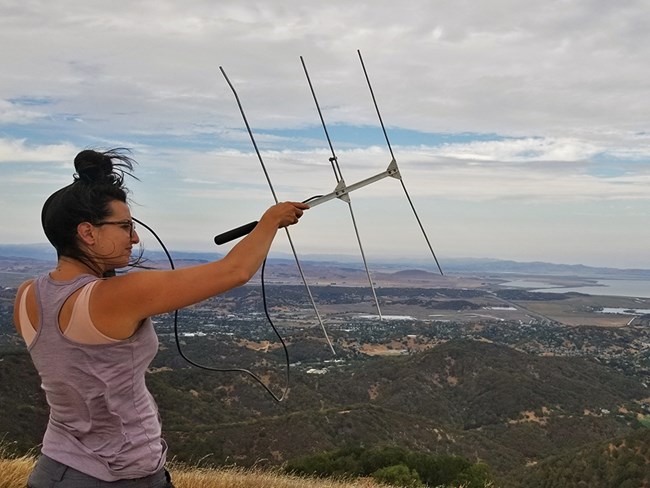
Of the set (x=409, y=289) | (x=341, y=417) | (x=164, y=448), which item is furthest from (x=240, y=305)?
(x=164, y=448)

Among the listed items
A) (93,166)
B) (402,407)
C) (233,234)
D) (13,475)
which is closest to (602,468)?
(402,407)

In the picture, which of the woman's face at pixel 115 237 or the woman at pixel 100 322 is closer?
the woman at pixel 100 322

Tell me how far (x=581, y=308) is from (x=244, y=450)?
147 metres

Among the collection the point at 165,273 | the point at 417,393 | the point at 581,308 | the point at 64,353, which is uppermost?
the point at 165,273

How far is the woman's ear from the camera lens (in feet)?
5.85

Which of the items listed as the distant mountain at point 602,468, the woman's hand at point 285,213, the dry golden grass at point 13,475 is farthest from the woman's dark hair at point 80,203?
the distant mountain at point 602,468

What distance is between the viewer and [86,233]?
179 cm

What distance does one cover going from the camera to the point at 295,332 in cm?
8138

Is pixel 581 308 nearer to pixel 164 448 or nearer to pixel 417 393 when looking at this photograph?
pixel 417 393

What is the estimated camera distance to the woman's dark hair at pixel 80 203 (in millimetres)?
1784

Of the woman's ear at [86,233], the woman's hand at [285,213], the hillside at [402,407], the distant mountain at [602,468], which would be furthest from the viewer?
the hillside at [402,407]

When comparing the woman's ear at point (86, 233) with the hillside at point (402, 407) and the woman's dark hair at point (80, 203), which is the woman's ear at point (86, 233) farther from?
the hillside at point (402, 407)

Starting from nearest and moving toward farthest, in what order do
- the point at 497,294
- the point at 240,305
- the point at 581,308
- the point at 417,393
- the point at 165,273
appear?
the point at 165,273 → the point at 417,393 → the point at 240,305 → the point at 581,308 → the point at 497,294

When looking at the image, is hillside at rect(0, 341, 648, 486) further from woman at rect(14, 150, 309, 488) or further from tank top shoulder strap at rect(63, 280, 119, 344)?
→ tank top shoulder strap at rect(63, 280, 119, 344)
